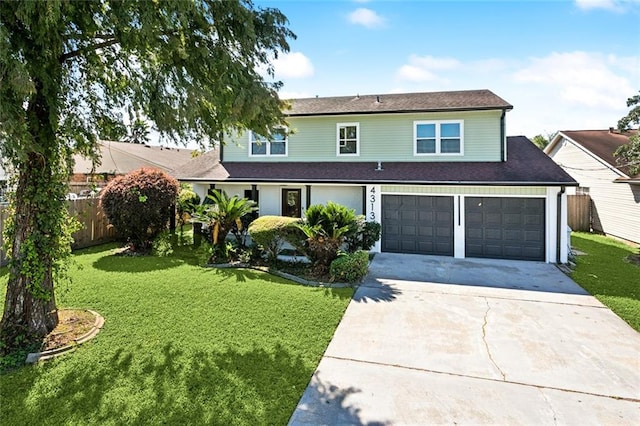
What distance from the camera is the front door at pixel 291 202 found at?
1499 centimetres

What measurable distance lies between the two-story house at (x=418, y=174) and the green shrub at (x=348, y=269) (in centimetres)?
396

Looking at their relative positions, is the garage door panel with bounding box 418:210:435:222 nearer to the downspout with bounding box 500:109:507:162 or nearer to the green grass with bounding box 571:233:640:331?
the downspout with bounding box 500:109:507:162

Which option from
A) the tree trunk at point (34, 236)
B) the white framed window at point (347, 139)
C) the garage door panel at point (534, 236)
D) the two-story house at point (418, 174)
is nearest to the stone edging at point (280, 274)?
the two-story house at point (418, 174)

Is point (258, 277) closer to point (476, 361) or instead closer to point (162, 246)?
point (162, 246)

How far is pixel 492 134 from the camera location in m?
13.1

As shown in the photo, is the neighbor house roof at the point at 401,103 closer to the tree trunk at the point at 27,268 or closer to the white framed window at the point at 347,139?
the white framed window at the point at 347,139

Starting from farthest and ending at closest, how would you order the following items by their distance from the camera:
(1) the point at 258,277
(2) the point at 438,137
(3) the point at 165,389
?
(2) the point at 438,137 < (1) the point at 258,277 < (3) the point at 165,389

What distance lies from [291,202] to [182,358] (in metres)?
10.2

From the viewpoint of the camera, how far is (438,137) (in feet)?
45.0

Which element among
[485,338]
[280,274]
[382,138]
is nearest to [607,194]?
[382,138]

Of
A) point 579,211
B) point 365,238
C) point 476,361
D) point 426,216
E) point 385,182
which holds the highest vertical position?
point 385,182

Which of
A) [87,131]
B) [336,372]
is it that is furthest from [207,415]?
[87,131]

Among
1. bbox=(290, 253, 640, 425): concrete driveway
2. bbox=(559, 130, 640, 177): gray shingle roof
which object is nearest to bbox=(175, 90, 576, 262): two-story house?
bbox=(290, 253, 640, 425): concrete driveway

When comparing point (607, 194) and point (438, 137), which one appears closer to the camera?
point (438, 137)
